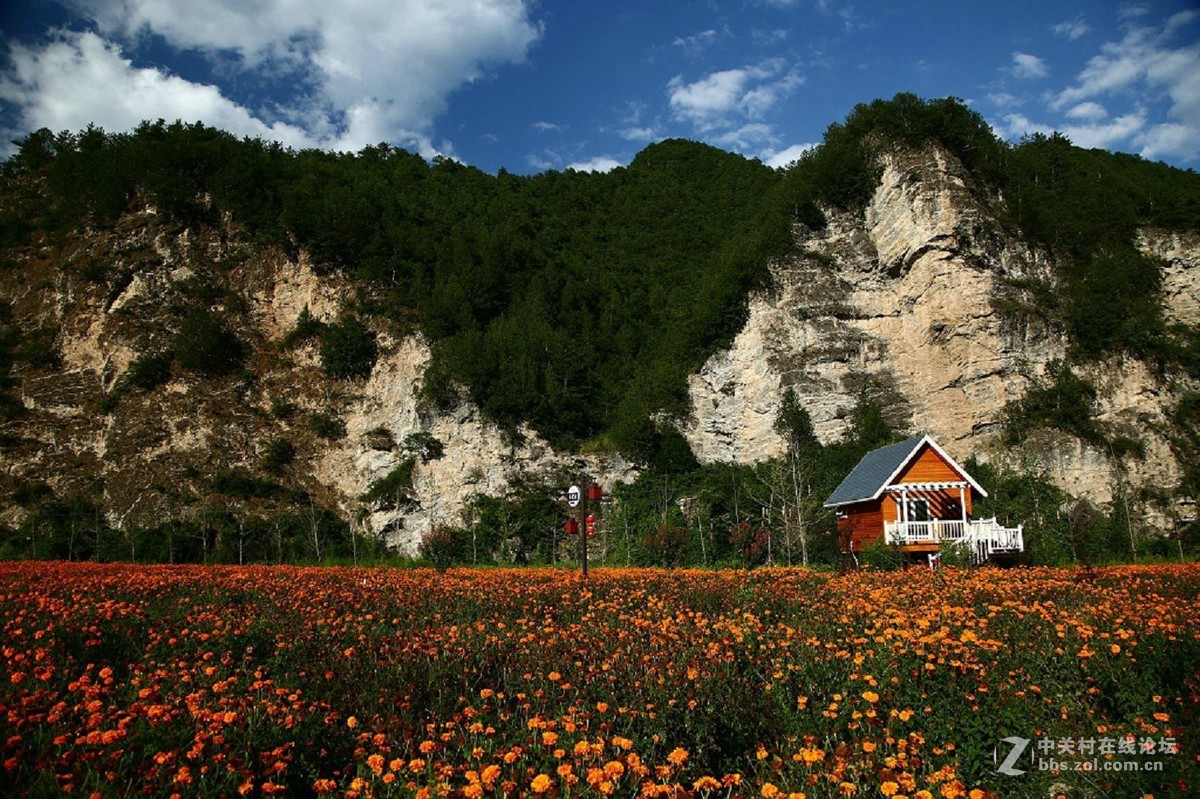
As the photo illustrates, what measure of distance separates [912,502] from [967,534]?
3.95 meters

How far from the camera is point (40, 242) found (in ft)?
202

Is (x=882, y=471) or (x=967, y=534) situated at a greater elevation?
(x=882, y=471)

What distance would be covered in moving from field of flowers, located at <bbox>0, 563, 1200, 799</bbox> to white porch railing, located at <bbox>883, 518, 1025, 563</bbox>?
1687cm

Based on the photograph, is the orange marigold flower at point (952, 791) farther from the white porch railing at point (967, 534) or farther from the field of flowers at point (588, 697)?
the white porch railing at point (967, 534)

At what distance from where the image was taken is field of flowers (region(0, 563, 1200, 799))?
148 inches

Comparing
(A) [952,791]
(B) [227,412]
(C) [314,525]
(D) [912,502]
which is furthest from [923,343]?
(B) [227,412]

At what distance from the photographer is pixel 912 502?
31062mm

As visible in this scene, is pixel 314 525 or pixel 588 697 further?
pixel 314 525

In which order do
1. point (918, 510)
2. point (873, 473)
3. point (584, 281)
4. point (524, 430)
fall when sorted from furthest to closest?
1. point (584, 281)
2. point (524, 430)
3. point (873, 473)
4. point (918, 510)

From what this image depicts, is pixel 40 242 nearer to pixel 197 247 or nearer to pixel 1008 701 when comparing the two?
pixel 197 247

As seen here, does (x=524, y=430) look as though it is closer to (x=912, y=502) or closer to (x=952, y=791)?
(x=912, y=502)

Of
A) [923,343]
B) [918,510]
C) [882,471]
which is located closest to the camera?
[918,510]

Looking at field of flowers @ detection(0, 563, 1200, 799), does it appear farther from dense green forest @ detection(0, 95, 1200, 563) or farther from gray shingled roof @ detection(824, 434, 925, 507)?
dense green forest @ detection(0, 95, 1200, 563)

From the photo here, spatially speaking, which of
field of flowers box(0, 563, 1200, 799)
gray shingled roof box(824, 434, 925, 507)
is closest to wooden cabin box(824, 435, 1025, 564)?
gray shingled roof box(824, 434, 925, 507)
